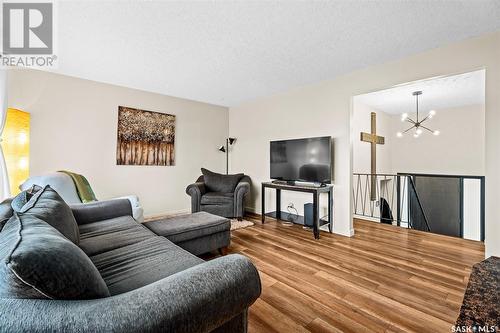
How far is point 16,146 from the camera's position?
8.93 feet

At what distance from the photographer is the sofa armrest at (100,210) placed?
2104 millimetres

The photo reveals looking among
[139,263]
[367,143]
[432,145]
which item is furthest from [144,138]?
[432,145]

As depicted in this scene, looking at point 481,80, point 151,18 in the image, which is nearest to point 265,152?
point 151,18

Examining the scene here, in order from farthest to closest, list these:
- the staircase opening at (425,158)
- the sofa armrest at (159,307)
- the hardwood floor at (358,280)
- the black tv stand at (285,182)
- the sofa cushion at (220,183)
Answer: the staircase opening at (425,158), the sofa cushion at (220,183), the black tv stand at (285,182), the hardwood floor at (358,280), the sofa armrest at (159,307)

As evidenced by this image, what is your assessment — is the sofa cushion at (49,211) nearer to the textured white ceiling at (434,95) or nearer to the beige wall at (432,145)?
the textured white ceiling at (434,95)

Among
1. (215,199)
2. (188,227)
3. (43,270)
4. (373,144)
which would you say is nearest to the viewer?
(43,270)

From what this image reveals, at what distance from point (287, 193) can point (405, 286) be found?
236cm

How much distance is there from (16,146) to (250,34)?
318 cm

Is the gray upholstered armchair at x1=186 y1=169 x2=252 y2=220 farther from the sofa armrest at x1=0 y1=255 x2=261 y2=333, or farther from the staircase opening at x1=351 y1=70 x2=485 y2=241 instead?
the sofa armrest at x1=0 y1=255 x2=261 y2=333

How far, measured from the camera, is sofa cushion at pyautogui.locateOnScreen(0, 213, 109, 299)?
23.1 inches

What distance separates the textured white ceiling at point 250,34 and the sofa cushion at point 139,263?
1932 millimetres

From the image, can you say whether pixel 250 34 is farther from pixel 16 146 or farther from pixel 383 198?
pixel 383 198

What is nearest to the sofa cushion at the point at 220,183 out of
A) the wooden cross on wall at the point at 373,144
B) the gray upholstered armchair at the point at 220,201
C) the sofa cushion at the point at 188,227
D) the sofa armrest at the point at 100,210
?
the gray upholstered armchair at the point at 220,201

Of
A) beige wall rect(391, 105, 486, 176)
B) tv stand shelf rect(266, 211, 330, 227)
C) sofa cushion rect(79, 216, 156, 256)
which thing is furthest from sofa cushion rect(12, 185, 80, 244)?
beige wall rect(391, 105, 486, 176)
